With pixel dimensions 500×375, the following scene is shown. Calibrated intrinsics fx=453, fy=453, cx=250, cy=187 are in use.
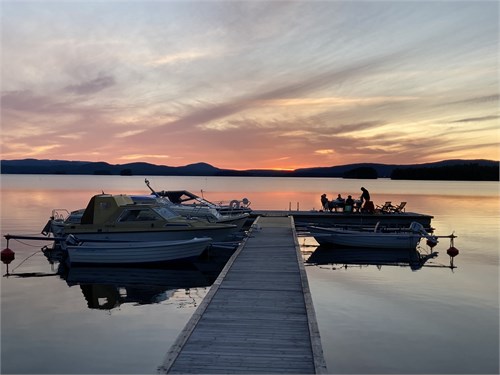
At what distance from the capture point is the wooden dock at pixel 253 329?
22.2 feet

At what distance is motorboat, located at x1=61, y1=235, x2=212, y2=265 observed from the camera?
17750mm

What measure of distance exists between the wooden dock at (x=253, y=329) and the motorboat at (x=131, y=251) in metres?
5.21

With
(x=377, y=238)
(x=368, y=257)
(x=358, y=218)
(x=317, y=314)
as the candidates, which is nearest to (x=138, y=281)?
(x=317, y=314)

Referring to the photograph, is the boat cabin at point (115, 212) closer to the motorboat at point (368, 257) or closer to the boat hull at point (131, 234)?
the boat hull at point (131, 234)

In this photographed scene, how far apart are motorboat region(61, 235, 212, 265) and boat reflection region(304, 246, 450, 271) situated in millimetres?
6290

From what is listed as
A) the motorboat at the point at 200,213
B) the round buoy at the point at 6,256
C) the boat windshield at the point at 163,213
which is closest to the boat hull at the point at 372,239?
the motorboat at the point at 200,213

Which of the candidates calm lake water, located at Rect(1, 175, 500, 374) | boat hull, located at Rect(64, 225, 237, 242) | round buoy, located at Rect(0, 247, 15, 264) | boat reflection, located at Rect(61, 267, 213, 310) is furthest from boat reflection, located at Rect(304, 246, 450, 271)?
round buoy, located at Rect(0, 247, 15, 264)

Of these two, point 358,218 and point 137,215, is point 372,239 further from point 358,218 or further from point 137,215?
point 137,215

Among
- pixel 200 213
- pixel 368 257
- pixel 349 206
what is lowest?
pixel 368 257

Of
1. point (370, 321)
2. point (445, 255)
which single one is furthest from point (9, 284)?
point (445, 255)

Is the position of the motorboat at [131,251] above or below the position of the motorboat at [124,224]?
below

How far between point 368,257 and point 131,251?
1147cm

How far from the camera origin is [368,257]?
2231 centimetres

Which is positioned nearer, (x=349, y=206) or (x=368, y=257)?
(x=368, y=257)
